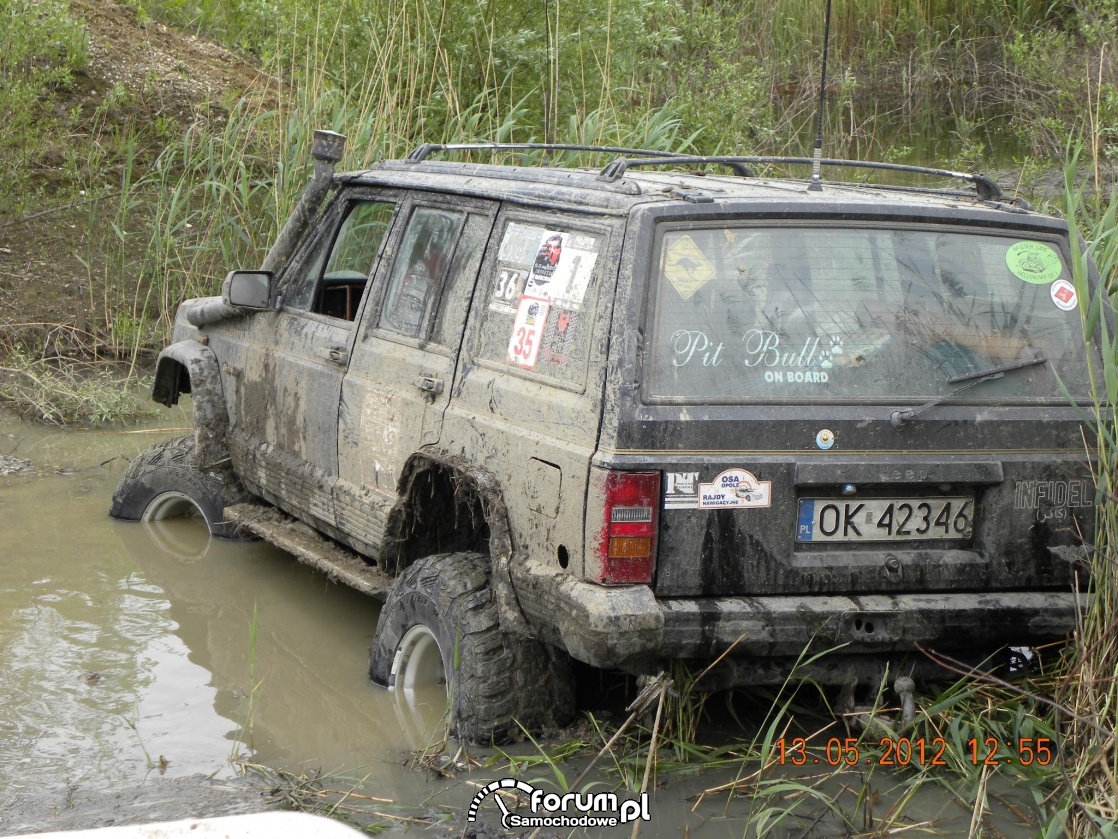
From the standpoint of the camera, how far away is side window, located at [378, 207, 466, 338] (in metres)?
4.41

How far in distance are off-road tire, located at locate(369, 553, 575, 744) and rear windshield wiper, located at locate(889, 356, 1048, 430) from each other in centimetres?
123

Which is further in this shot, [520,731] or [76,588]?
[76,588]

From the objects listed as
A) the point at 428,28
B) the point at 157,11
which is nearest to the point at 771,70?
the point at 428,28

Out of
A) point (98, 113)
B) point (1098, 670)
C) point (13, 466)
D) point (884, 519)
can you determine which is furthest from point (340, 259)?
point (98, 113)

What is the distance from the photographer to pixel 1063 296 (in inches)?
151

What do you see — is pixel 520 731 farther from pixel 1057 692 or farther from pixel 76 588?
pixel 76 588

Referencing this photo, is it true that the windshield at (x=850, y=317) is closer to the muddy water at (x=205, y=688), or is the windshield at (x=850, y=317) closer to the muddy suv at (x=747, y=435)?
the muddy suv at (x=747, y=435)

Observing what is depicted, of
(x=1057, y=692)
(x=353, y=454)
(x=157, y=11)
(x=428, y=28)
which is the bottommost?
(x=1057, y=692)

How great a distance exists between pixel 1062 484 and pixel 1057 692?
2.22 feet

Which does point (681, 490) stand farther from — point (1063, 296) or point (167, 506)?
point (167, 506)

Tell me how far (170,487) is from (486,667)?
303 centimetres

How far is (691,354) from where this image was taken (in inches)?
137

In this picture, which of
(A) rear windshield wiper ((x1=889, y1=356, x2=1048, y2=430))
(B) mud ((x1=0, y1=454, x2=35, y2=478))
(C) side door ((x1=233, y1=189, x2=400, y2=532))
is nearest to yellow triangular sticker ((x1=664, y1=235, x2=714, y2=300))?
(A) rear windshield wiper ((x1=889, y1=356, x2=1048, y2=430))

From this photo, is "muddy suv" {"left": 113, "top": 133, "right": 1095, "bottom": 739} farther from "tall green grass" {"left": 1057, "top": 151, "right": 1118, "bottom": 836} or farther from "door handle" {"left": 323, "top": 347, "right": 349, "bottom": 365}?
"door handle" {"left": 323, "top": 347, "right": 349, "bottom": 365}
